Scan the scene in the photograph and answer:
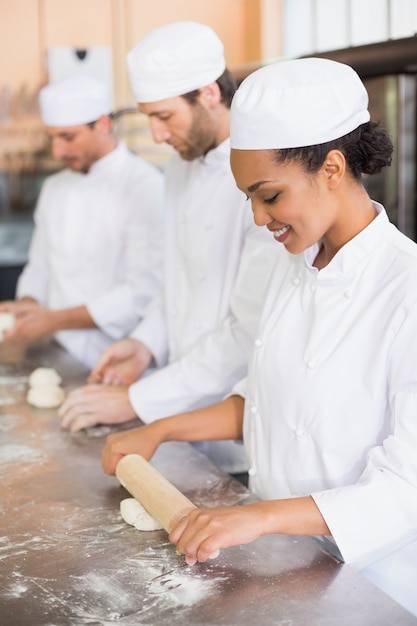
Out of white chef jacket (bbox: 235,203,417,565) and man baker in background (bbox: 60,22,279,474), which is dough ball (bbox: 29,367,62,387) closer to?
man baker in background (bbox: 60,22,279,474)

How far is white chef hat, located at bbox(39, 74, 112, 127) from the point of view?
3137 mm

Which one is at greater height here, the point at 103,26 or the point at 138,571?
the point at 103,26

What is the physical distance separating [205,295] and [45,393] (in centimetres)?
51

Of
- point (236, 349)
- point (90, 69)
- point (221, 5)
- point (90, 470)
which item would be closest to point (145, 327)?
point (236, 349)

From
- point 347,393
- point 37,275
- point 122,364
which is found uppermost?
point 347,393

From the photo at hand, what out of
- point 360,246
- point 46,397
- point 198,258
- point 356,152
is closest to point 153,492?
point 360,246

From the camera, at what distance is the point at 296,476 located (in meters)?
1.51

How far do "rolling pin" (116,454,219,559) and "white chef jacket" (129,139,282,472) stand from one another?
0.50m

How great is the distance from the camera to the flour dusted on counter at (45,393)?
220 cm

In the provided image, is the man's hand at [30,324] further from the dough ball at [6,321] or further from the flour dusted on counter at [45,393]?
the flour dusted on counter at [45,393]

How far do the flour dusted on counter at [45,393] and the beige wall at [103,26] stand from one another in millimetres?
3781

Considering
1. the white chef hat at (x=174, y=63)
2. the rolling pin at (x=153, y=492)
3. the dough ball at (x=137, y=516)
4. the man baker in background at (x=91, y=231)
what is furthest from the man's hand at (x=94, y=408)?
the man baker in background at (x=91, y=231)

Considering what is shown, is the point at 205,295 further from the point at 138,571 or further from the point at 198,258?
the point at 138,571

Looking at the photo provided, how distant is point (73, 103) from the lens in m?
3.13
